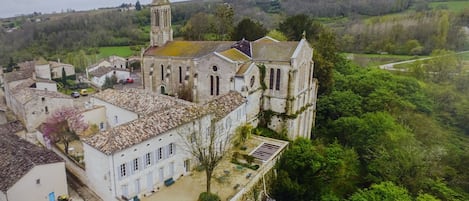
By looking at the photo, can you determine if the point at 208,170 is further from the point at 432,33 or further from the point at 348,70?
the point at 432,33

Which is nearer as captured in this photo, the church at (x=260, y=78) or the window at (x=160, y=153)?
the window at (x=160, y=153)

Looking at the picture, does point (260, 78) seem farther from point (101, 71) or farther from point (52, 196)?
point (101, 71)

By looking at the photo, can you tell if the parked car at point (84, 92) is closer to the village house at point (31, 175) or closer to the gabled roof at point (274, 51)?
the village house at point (31, 175)

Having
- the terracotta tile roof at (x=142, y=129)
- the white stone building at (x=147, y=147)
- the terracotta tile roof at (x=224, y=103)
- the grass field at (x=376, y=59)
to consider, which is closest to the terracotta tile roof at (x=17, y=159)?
the white stone building at (x=147, y=147)

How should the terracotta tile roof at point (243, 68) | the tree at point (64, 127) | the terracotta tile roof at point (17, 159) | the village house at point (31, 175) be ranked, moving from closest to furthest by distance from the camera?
1. the village house at point (31, 175)
2. the terracotta tile roof at point (17, 159)
3. the tree at point (64, 127)
4. the terracotta tile roof at point (243, 68)

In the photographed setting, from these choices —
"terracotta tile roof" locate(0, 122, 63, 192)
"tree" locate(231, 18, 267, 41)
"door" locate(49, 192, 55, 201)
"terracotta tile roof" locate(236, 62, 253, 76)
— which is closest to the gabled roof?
"terracotta tile roof" locate(236, 62, 253, 76)

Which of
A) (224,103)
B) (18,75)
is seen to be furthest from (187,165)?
(18,75)
